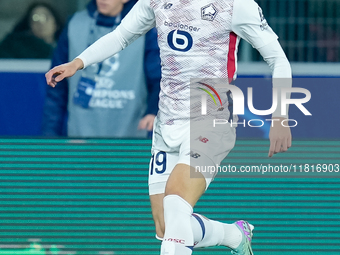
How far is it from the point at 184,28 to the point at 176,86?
0.31m

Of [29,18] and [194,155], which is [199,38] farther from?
[29,18]

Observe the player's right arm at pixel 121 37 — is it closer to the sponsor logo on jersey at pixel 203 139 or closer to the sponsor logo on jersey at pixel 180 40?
the sponsor logo on jersey at pixel 180 40

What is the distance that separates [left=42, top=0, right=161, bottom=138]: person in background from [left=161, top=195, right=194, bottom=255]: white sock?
1.50 m

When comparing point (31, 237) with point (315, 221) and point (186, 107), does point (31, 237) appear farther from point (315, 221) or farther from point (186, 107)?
point (315, 221)

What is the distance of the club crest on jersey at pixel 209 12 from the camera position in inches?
136

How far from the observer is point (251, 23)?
11.2 feet

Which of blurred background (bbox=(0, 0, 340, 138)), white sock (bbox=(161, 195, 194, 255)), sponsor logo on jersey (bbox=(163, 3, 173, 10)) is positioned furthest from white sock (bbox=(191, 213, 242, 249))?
blurred background (bbox=(0, 0, 340, 138))

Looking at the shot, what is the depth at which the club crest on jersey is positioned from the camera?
3465 mm

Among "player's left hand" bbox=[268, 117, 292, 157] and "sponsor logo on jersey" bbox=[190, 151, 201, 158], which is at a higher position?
"player's left hand" bbox=[268, 117, 292, 157]

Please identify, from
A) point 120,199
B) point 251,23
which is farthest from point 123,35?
point 120,199

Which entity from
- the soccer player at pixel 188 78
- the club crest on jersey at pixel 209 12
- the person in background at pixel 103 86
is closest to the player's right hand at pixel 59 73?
the soccer player at pixel 188 78

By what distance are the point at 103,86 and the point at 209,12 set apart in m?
1.66

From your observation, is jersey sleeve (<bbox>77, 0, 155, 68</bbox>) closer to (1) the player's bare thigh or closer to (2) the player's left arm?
(2) the player's left arm

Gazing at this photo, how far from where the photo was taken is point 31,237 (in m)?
4.48
